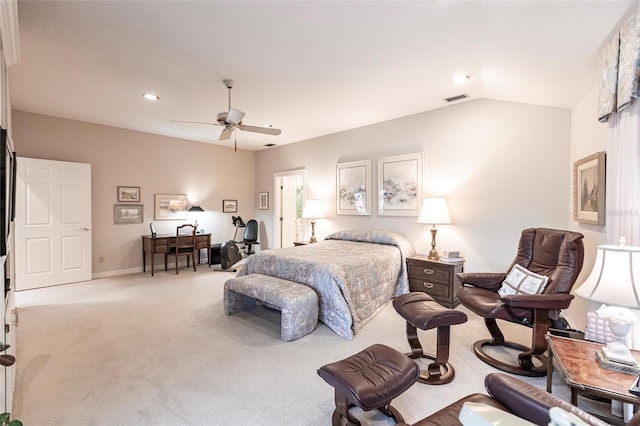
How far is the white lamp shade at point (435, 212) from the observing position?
156 inches

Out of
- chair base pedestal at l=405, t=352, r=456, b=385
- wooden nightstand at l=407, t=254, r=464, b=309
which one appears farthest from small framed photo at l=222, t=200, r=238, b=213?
chair base pedestal at l=405, t=352, r=456, b=385

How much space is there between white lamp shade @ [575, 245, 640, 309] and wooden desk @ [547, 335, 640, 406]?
0.35 metres

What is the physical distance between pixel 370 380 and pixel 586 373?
104 cm

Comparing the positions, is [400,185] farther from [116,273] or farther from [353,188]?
[116,273]

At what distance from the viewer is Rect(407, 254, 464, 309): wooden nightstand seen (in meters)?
3.74

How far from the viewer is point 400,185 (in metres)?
4.75

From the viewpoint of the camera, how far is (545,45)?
2295 millimetres

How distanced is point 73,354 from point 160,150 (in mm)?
4345

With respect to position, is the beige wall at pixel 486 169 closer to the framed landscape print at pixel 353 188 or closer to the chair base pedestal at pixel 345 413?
the framed landscape print at pixel 353 188

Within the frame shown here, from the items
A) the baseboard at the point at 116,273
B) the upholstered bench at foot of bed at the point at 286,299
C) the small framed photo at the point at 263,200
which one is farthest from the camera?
the small framed photo at the point at 263,200

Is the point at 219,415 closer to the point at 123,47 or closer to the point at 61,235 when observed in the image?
the point at 123,47

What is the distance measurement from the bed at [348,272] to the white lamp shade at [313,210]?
120 centimetres

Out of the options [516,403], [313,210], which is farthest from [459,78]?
[313,210]

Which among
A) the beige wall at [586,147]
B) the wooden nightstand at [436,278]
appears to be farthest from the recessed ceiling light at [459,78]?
the wooden nightstand at [436,278]
